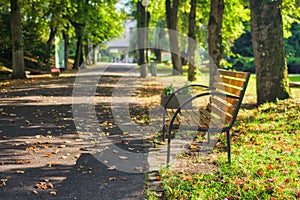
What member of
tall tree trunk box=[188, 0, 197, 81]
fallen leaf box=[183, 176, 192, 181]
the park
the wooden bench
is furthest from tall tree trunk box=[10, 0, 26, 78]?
fallen leaf box=[183, 176, 192, 181]

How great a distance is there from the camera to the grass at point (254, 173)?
4.25 meters

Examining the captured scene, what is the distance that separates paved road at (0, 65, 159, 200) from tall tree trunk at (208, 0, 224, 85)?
4.72 meters

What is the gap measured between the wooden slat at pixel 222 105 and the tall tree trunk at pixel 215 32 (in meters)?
6.73

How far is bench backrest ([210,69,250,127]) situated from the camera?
536 centimetres

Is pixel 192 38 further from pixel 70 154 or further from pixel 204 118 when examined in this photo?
pixel 70 154

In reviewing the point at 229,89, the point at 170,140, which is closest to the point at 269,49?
the point at 229,89

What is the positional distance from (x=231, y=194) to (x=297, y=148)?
2308 millimetres

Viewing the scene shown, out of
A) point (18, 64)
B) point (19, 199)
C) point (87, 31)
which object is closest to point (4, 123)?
point (19, 199)

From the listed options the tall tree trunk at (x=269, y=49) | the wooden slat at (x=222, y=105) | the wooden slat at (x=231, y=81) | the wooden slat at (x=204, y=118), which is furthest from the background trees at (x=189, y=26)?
the wooden slat at (x=204, y=118)

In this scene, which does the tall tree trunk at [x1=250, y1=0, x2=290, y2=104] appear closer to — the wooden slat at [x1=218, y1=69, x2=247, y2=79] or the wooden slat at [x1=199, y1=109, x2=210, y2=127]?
the wooden slat at [x1=218, y1=69, x2=247, y2=79]

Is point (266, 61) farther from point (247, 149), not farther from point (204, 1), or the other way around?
point (204, 1)

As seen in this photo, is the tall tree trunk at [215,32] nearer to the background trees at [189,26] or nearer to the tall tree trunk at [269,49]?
the background trees at [189,26]

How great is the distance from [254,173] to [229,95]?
1.06 meters

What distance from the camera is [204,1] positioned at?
25625 millimetres
